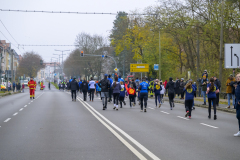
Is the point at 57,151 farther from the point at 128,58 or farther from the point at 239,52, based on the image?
the point at 128,58

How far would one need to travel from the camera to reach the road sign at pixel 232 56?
64.0ft

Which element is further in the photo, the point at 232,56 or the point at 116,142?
the point at 232,56

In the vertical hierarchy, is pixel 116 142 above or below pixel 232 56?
below

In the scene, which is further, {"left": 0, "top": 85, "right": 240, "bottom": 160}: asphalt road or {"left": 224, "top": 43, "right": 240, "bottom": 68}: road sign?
{"left": 224, "top": 43, "right": 240, "bottom": 68}: road sign

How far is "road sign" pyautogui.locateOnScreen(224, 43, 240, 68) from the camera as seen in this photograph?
19.5 m

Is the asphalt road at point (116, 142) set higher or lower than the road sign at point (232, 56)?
lower

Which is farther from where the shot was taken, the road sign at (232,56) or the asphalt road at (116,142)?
the road sign at (232,56)

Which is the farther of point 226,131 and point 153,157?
point 226,131

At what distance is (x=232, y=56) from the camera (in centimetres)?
1961

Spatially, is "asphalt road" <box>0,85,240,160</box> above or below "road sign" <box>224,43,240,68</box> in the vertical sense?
below

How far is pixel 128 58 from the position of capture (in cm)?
6738

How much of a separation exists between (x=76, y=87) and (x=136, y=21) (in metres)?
34.4

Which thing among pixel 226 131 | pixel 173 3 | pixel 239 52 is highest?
pixel 173 3

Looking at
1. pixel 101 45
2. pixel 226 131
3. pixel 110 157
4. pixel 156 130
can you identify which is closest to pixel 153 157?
pixel 110 157
